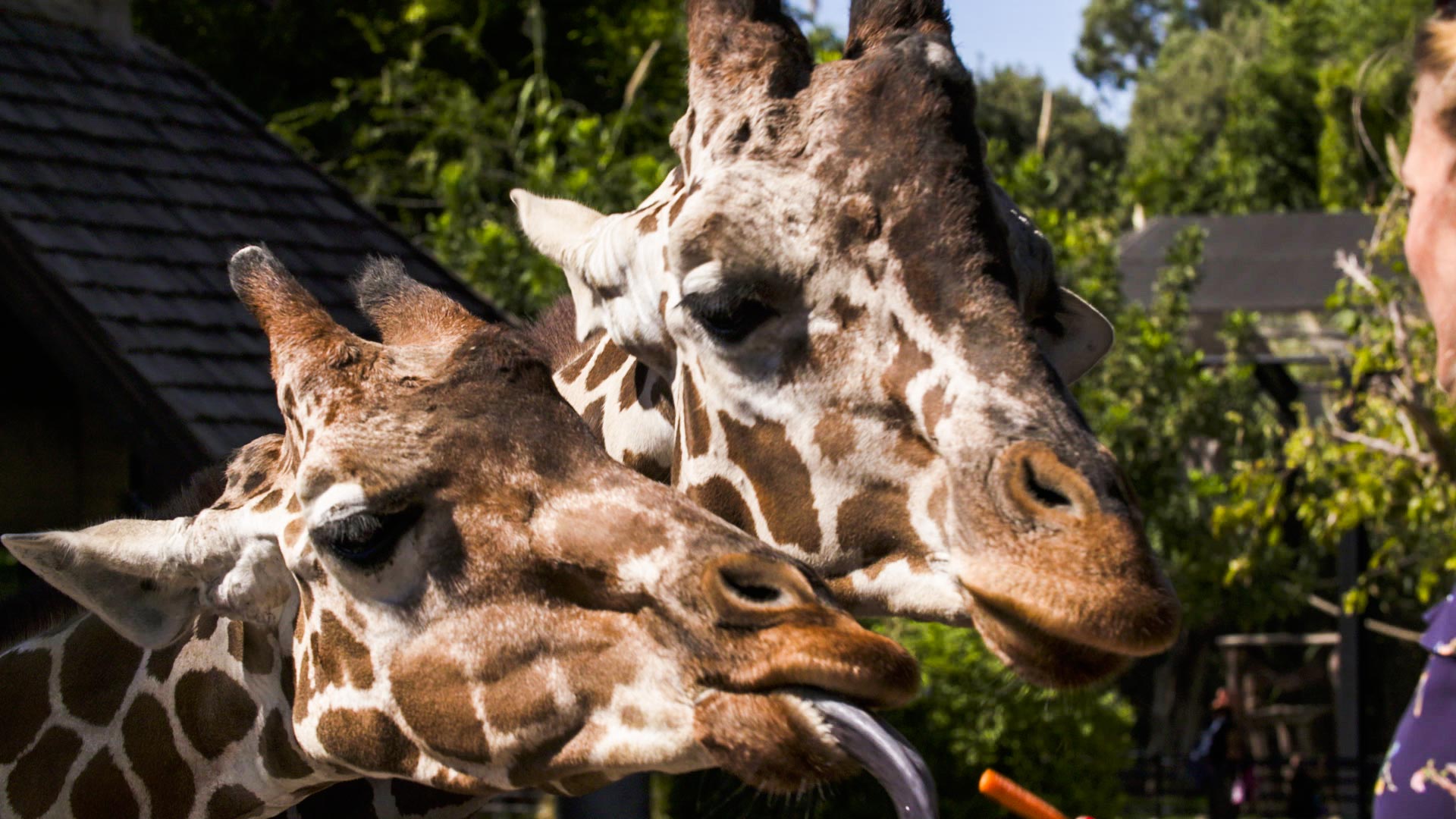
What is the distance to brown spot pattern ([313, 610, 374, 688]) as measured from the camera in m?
2.16

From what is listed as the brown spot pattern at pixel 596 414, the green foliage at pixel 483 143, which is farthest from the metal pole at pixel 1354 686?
the brown spot pattern at pixel 596 414

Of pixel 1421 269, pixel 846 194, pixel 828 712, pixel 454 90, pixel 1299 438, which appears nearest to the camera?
pixel 828 712

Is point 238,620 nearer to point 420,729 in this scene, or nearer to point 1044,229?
point 420,729

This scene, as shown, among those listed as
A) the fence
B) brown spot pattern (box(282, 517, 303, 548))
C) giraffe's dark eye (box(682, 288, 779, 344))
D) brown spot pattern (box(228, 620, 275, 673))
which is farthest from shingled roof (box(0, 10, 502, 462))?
the fence

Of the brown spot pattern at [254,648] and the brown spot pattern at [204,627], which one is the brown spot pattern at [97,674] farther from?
the brown spot pattern at [254,648]

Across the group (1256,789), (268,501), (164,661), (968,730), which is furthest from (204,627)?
(1256,789)

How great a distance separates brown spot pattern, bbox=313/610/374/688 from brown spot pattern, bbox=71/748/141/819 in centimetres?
55

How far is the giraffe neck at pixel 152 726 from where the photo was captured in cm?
239

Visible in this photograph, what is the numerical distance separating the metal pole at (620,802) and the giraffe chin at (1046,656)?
2.47m

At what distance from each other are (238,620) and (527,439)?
A: 627 mm

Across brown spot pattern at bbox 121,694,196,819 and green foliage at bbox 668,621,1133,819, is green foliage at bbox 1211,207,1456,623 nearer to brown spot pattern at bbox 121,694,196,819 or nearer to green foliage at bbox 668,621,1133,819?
green foliage at bbox 668,621,1133,819

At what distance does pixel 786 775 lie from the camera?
5.96 ft

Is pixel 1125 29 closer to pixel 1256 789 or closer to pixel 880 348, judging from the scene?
pixel 1256 789

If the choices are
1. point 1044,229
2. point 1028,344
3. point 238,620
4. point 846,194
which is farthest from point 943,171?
point 1044,229
